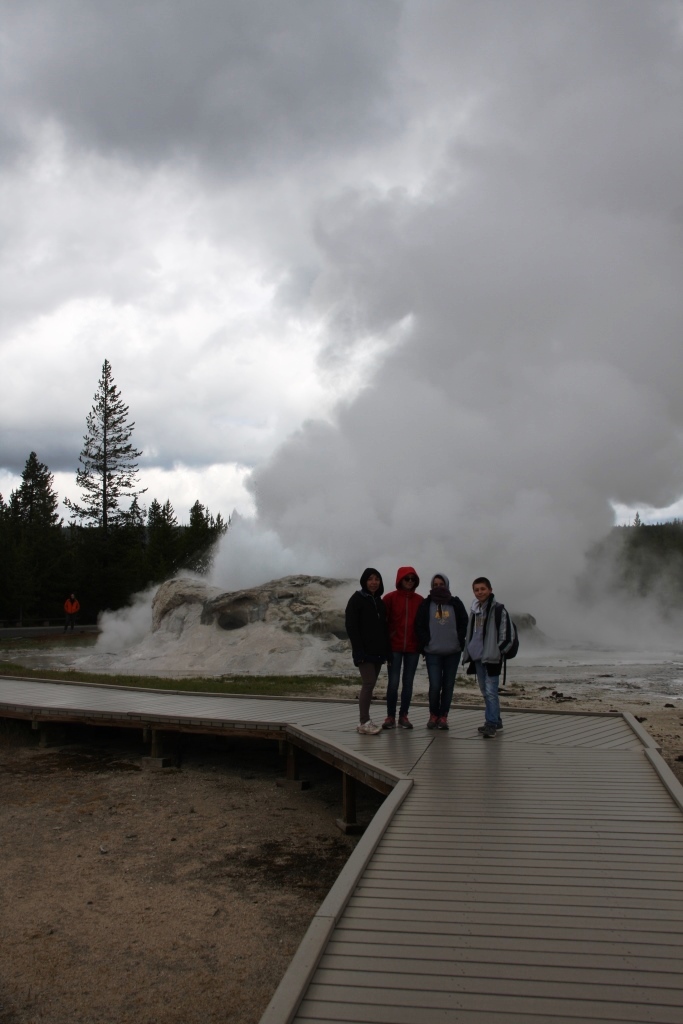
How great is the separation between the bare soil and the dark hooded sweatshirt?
1.58m

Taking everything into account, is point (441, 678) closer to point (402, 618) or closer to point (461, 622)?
point (461, 622)

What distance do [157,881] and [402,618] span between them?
3259mm

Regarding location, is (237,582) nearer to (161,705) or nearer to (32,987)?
(161,705)

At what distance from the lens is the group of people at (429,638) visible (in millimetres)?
7637

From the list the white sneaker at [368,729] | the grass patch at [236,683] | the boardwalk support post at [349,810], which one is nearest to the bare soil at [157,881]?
the boardwalk support post at [349,810]

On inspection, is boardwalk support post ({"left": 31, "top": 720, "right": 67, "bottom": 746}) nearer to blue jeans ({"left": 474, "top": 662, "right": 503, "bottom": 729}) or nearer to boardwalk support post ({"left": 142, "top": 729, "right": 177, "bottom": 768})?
boardwalk support post ({"left": 142, "top": 729, "right": 177, "bottom": 768})

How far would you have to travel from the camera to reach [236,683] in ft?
51.2

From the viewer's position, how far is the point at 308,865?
652cm

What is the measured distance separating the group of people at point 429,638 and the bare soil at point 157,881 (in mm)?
1234

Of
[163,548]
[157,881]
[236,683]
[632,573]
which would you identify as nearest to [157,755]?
[157,881]

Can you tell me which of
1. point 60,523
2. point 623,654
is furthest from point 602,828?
point 60,523

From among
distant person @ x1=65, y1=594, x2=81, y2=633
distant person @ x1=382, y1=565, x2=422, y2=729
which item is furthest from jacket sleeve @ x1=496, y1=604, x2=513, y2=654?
distant person @ x1=65, y1=594, x2=81, y2=633

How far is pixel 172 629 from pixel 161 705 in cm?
1258

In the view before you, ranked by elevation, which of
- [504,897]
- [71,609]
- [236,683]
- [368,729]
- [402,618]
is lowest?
[236,683]
